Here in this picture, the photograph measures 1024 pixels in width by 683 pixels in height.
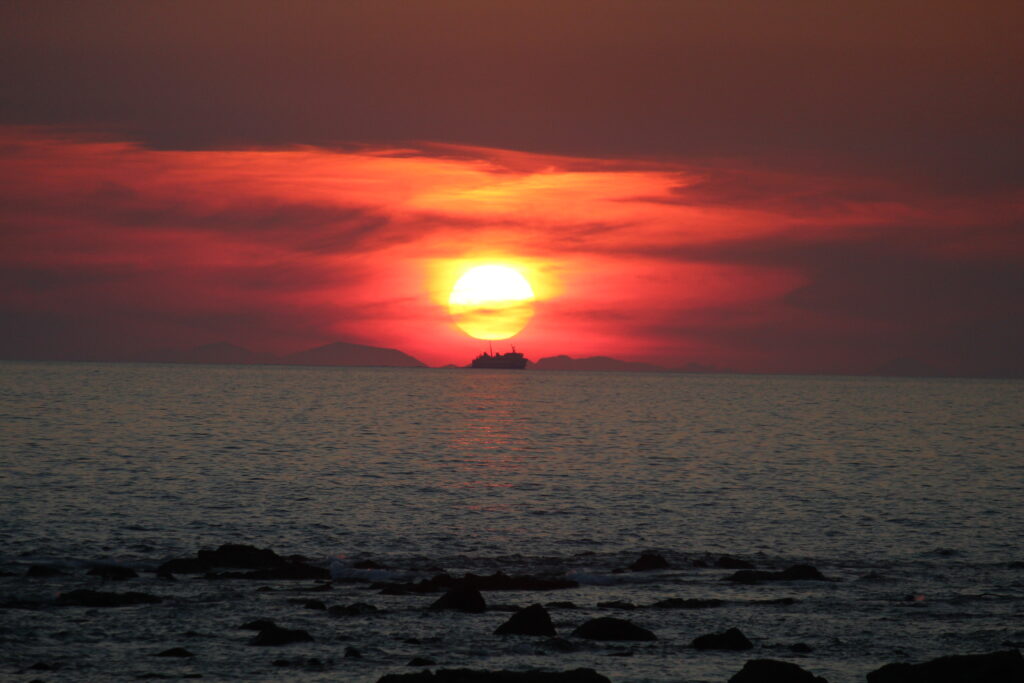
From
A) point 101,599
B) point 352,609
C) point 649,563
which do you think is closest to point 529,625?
point 352,609

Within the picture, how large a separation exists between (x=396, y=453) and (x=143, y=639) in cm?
6034

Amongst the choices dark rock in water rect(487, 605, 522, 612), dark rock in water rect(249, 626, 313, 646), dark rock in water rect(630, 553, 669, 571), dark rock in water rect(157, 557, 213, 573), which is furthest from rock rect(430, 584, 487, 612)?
dark rock in water rect(157, 557, 213, 573)

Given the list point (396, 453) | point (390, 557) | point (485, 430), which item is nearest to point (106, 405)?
point (485, 430)

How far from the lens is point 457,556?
122ft

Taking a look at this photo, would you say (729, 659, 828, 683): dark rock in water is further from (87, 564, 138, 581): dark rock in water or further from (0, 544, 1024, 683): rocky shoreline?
(87, 564, 138, 581): dark rock in water

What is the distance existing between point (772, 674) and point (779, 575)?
14419mm

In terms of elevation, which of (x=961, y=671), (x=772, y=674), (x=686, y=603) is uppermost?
(x=961, y=671)

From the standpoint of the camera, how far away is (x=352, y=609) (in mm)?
26656

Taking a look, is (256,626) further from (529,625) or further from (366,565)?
(366,565)

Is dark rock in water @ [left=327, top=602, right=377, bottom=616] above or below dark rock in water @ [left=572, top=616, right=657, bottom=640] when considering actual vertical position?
below

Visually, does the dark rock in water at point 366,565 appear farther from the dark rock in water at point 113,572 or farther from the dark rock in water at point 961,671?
the dark rock in water at point 961,671

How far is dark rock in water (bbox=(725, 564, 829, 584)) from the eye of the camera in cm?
3198

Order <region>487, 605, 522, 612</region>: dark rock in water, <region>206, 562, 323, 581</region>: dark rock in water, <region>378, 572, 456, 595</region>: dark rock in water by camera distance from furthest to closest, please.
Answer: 1. <region>206, 562, 323, 581</region>: dark rock in water
2. <region>378, 572, 456, 595</region>: dark rock in water
3. <region>487, 605, 522, 612</region>: dark rock in water

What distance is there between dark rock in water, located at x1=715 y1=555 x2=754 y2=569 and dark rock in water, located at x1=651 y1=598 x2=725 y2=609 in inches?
243
